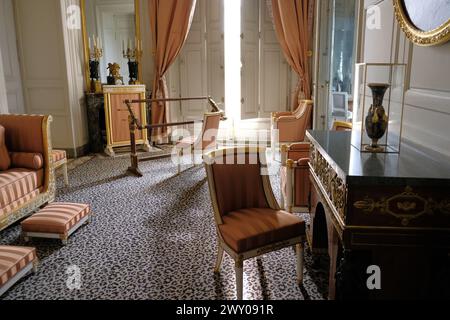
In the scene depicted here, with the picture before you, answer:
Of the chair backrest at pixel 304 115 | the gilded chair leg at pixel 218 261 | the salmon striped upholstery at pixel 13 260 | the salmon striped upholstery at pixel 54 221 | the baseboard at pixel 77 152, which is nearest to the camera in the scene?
the salmon striped upholstery at pixel 13 260

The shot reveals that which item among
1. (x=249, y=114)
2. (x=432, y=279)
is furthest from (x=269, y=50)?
(x=432, y=279)

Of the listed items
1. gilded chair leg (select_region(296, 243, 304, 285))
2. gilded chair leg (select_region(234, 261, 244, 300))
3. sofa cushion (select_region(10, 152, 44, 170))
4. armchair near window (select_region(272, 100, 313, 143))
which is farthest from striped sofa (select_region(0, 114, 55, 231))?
armchair near window (select_region(272, 100, 313, 143))

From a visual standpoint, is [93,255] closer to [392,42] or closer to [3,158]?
[3,158]

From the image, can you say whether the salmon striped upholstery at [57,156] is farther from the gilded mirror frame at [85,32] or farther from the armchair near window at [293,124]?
the armchair near window at [293,124]

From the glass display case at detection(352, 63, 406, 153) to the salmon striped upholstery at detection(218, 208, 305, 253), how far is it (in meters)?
0.46

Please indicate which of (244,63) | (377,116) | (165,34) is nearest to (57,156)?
(165,34)

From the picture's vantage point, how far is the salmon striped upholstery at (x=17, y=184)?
2389 mm

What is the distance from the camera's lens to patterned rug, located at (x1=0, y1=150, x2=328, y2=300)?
178 centimetres

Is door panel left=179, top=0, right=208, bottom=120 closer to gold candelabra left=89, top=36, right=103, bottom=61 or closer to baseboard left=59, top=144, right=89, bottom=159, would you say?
gold candelabra left=89, top=36, right=103, bottom=61

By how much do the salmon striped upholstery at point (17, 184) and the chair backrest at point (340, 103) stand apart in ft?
10.9

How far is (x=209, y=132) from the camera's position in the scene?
353cm

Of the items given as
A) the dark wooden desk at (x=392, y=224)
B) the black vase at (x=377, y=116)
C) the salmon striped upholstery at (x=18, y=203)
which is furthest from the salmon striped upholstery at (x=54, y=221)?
the black vase at (x=377, y=116)
